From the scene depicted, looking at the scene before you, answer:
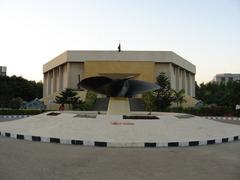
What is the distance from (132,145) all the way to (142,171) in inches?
152

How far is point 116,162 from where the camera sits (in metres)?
7.72

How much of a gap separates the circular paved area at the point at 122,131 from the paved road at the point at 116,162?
2.28ft

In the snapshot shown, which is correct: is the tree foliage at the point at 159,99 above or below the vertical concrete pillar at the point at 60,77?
below

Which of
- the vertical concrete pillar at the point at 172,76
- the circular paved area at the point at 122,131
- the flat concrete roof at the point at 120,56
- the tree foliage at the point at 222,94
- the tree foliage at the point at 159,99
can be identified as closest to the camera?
the circular paved area at the point at 122,131

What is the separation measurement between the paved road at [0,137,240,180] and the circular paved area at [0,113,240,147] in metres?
0.69

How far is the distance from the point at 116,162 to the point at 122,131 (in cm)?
408

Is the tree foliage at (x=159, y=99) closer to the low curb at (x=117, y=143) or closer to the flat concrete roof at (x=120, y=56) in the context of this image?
the flat concrete roof at (x=120, y=56)

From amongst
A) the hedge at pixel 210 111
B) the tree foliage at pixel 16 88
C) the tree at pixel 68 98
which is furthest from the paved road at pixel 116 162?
the tree foliage at pixel 16 88

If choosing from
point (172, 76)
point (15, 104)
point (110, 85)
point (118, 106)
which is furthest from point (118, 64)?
point (118, 106)

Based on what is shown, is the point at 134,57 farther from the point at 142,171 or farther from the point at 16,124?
the point at 142,171

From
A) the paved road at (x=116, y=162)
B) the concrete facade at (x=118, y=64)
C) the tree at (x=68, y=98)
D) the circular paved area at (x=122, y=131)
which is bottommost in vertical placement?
the paved road at (x=116, y=162)

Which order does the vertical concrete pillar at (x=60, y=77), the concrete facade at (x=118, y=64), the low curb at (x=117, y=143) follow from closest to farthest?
1. the low curb at (x=117, y=143)
2. the concrete facade at (x=118, y=64)
3. the vertical concrete pillar at (x=60, y=77)

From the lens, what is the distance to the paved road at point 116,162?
248 inches

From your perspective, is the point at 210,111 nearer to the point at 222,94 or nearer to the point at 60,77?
the point at 222,94
